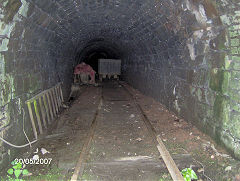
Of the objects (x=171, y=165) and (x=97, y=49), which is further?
(x=97, y=49)

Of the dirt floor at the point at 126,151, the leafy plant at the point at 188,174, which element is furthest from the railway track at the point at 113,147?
the leafy plant at the point at 188,174

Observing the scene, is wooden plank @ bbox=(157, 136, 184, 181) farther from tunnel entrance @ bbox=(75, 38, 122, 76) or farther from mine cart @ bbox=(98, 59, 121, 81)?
mine cart @ bbox=(98, 59, 121, 81)

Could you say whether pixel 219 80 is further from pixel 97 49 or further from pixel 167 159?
pixel 97 49

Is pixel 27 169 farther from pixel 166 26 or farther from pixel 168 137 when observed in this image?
pixel 166 26

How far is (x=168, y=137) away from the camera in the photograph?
4.77 metres

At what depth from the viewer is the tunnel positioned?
347 cm

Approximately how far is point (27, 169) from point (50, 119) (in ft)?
9.29

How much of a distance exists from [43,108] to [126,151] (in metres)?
2.81

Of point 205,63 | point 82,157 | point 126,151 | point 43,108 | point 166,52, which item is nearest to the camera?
point 82,157

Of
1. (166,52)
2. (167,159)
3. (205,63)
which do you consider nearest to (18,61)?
(167,159)

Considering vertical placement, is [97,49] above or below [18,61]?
above

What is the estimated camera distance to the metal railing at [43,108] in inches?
187

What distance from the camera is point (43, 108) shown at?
5.64 m

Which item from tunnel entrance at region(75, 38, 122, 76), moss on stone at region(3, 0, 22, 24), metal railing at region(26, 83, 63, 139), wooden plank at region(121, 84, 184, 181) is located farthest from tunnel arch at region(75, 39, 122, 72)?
moss on stone at region(3, 0, 22, 24)
